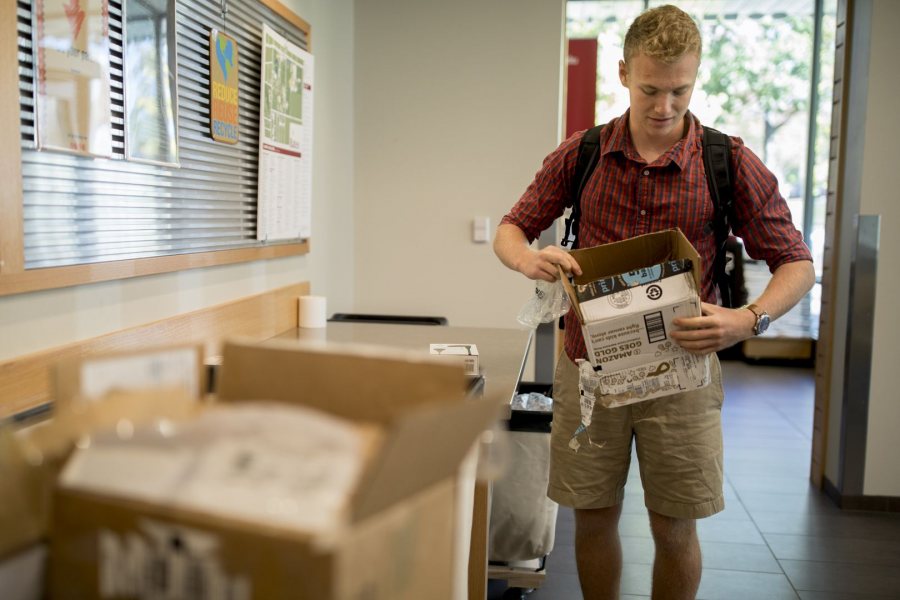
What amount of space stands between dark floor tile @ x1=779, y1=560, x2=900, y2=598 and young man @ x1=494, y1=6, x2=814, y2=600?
1.08 meters

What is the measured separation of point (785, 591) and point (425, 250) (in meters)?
1.98

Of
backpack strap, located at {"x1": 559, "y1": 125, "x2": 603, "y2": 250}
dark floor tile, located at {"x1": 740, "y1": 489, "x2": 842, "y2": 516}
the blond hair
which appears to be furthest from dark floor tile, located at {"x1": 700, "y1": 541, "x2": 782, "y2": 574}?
the blond hair

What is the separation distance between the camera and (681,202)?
6.03ft

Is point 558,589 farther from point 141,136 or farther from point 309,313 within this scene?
point 141,136

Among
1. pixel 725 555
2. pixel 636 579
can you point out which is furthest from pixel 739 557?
pixel 636 579

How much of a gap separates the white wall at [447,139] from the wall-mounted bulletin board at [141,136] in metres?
0.89

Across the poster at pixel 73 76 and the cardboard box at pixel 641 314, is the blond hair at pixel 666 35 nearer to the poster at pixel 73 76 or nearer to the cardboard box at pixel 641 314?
the cardboard box at pixel 641 314

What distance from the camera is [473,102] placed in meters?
3.68

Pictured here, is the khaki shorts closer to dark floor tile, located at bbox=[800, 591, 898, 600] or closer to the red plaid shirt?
the red plaid shirt

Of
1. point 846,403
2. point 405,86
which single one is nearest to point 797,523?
point 846,403

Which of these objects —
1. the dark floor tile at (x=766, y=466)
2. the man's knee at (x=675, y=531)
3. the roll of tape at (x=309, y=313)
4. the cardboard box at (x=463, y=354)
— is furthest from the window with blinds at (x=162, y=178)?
the dark floor tile at (x=766, y=466)

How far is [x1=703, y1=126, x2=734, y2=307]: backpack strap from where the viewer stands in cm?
184

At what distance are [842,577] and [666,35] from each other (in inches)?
80.2

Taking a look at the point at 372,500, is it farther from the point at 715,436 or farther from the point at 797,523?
the point at 797,523
